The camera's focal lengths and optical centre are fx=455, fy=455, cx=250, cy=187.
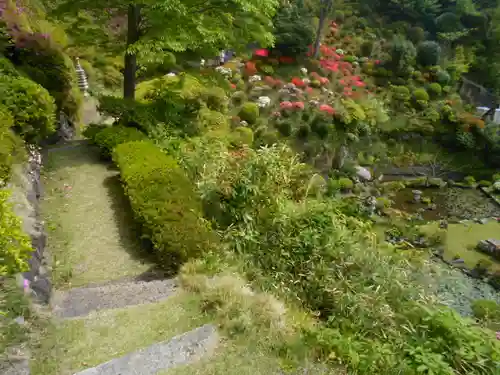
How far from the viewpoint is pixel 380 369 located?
208 inches

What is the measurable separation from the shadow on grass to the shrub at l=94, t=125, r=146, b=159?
1246 millimetres

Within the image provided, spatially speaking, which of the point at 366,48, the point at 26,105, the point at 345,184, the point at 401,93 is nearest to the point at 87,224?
the point at 26,105

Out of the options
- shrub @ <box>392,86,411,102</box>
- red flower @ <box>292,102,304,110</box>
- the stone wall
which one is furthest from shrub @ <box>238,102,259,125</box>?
shrub @ <box>392,86,411,102</box>

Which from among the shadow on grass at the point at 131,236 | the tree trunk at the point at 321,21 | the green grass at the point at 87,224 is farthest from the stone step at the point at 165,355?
the tree trunk at the point at 321,21

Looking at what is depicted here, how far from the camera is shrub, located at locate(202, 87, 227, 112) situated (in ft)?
49.7

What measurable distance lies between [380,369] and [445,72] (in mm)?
24326

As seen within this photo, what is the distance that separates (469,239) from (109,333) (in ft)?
45.9

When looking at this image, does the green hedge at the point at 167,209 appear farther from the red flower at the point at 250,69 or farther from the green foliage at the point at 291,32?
the green foliage at the point at 291,32

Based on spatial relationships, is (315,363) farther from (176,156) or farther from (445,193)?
(445,193)

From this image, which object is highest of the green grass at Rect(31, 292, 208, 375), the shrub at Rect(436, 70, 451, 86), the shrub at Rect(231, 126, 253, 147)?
the green grass at Rect(31, 292, 208, 375)

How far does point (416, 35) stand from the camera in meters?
28.2

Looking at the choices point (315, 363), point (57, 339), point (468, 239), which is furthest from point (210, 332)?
point (468, 239)

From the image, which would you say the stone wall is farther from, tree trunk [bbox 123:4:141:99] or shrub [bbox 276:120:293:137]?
shrub [bbox 276:120:293:137]

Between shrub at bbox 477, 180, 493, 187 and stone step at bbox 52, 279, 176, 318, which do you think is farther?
shrub at bbox 477, 180, 493, 187
